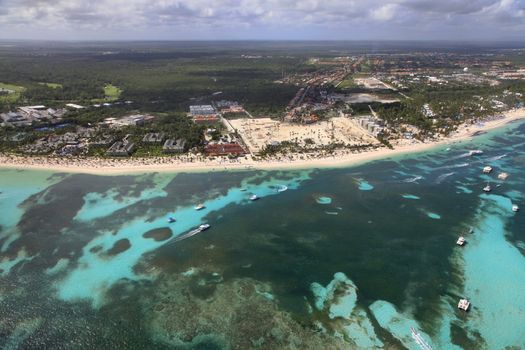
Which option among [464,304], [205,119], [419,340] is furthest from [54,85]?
[464,304]

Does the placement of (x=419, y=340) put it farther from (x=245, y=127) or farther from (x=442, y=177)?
(x=245, y=127)

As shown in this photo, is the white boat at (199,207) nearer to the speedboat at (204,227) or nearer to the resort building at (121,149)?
the speedboat at (204,227)

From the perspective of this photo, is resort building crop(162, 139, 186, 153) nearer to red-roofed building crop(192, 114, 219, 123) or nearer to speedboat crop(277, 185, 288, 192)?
red-roofed building crop(192, 114, 219, 123)

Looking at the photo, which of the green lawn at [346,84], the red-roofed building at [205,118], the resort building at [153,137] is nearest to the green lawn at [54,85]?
the red-roofed building at [205,118]

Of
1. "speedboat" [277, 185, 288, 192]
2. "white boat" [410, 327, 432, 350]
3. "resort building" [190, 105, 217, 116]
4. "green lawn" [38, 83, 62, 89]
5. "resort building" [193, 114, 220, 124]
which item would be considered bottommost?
"white boat" [410, 327, 432, 350]

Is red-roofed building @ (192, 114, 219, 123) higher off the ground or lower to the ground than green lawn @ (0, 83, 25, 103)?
lower

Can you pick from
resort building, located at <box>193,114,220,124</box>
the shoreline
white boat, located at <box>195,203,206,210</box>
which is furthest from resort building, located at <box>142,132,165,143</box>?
white boat, located at <box>195,203,206,210</box>
